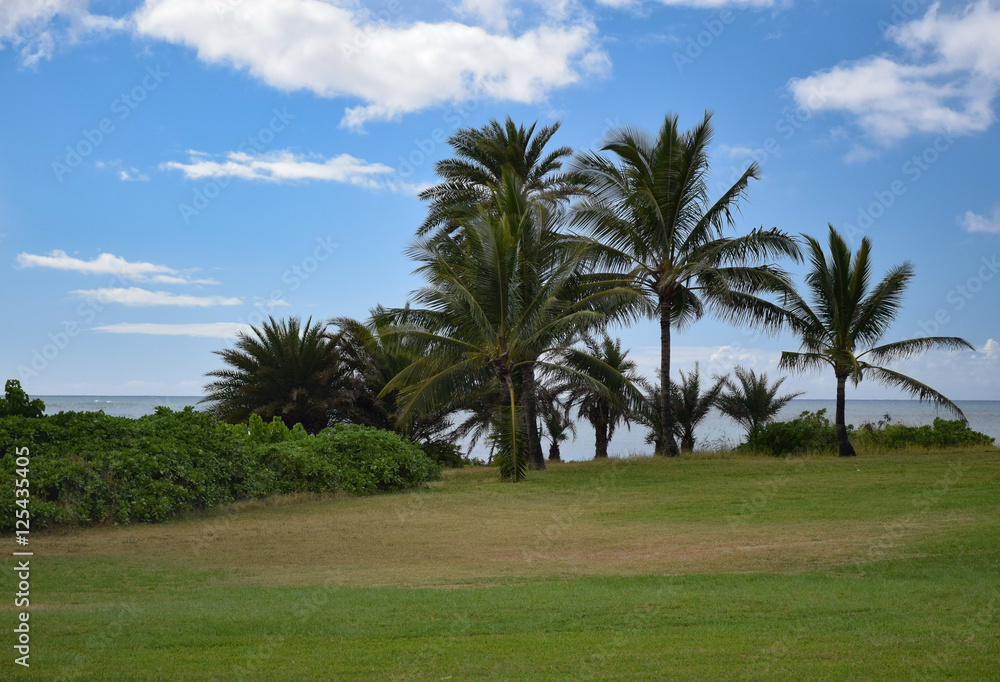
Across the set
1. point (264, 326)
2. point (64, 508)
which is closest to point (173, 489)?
point (64, 508)

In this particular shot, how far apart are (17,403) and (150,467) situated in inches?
99.0

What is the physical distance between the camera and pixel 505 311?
63.9 ft

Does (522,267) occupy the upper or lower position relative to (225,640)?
upper

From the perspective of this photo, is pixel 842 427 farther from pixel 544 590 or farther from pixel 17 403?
pixel 17 403

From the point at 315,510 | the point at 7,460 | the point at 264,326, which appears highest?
the point at 264,326

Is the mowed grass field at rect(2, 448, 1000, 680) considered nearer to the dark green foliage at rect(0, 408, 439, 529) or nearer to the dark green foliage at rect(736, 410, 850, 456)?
the dark green foliage at rect(0, 408, 439, 529)

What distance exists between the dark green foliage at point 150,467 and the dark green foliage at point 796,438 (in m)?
13.3

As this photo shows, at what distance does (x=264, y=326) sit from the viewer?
961 inches

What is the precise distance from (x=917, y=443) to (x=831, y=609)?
20484 millimetres

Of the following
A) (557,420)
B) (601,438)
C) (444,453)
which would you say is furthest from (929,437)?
(444,453)

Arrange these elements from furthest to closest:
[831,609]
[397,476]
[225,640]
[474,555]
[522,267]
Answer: [522,267] < [397,476] < [474,555] < [831,609] < [225,640]

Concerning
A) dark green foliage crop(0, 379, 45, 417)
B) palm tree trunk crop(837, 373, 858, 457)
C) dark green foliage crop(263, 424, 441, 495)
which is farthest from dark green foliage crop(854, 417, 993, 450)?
dark green foliage crop(0, 379, 45, 417)

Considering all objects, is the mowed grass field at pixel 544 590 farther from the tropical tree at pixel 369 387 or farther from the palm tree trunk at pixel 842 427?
the tropical tree at pixel 369 387

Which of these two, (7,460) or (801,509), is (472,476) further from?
(7,460)
